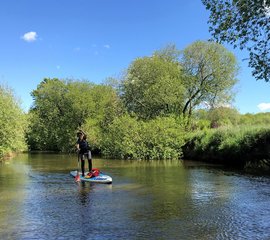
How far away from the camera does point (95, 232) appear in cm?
941

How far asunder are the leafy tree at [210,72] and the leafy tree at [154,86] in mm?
1831

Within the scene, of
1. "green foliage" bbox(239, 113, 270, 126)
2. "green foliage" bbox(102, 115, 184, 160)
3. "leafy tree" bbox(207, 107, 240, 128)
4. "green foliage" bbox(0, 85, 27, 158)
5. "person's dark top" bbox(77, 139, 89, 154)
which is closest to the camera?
"person's dark top" bbox(77, 139, 89, 154)

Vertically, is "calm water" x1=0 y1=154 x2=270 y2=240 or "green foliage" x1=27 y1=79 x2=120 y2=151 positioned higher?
"green foliage" x1=27 y1=79 x2=120 y2=151

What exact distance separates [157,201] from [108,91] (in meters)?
46.9

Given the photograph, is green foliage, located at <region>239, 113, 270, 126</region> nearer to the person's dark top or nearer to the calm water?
the person's dark top

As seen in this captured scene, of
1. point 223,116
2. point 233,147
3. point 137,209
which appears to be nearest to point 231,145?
point 233,147

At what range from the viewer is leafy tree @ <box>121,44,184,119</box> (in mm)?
46125

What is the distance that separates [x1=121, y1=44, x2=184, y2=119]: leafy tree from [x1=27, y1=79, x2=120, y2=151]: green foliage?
13.9 feet

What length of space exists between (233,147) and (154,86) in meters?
18.0

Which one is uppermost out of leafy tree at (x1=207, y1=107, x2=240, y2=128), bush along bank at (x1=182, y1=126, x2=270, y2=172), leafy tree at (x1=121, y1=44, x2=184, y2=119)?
leafy tree at (x1=121, y1=44, x2=184, y2=119)

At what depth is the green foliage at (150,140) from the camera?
3850 cm

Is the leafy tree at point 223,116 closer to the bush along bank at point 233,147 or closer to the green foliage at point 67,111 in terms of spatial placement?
the bush along bank at point 233,147

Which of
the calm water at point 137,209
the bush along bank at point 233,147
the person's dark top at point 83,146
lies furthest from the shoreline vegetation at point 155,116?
the person's dark top at point 83,146

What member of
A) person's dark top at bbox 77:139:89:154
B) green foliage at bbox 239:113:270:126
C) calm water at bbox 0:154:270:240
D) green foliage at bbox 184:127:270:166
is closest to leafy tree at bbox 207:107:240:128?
green foliage at bbox 239:113:270:126
